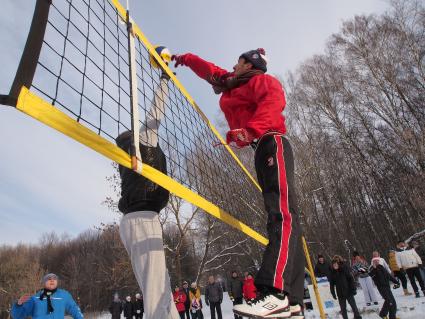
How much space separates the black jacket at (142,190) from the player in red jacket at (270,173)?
0.73 metres

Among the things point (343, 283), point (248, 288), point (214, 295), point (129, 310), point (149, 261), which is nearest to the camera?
point (149, 261)

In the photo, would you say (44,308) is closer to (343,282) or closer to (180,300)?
(343,282)

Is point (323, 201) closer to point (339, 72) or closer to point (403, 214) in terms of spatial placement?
point (403, 214)

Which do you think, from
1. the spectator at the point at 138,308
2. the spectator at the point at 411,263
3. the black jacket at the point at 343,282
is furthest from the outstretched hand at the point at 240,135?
the spectator at the point at 138,308

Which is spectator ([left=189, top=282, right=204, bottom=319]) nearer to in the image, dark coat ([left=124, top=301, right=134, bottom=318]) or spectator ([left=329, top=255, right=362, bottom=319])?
dark coat ([left=124, top=301, right=134, bottom=318])

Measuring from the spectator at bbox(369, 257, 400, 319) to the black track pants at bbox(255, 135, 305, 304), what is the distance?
5.20 m

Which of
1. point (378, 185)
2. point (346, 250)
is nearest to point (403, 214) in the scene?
point (378, 185)

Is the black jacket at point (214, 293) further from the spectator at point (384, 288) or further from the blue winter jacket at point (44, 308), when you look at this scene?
the blue winter jacket at point (44, 308)

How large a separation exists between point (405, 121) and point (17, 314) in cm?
1720

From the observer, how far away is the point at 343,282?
7238 millimetres

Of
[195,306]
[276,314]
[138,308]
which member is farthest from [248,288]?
[276,314]

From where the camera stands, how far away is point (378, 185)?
1992 cm

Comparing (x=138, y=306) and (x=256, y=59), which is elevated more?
(x=256, y=59)

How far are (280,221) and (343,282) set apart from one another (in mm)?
6184
